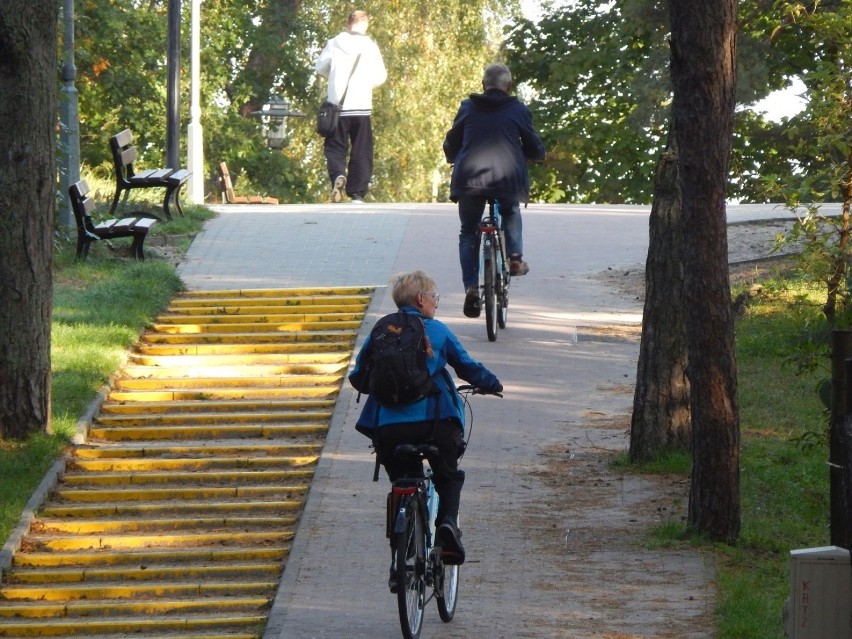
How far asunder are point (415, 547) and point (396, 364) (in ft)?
2.59

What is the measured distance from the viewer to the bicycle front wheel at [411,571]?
668cm

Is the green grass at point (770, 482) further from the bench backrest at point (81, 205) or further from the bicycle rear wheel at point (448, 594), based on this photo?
the bench backrest at point (81, 205)

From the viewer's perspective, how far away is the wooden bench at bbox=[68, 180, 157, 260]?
15.6m

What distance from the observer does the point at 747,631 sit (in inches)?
268

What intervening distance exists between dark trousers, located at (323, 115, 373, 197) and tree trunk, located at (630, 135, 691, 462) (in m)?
10.7

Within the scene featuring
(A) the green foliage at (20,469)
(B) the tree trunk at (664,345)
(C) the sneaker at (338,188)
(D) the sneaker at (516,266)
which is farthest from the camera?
(C) the sneaker at (338,188)

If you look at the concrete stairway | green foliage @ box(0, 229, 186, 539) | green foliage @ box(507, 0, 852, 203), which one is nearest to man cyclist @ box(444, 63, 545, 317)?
the concrete stairway

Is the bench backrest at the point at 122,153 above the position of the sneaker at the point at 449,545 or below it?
above

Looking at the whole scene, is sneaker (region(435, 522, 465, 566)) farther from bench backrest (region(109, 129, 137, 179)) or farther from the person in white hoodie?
the person in white hoodie

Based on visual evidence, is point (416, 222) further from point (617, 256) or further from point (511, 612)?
point (511, 612)

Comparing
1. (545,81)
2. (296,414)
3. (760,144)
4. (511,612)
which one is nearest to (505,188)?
(296,414)

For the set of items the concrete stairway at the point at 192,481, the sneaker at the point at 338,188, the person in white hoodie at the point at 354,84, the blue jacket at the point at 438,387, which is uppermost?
the person in white hoodie at the point at 354,84

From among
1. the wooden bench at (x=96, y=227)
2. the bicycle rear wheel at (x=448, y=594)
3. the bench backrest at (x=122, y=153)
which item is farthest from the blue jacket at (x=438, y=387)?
the bench backrest at (x=122, y=153)

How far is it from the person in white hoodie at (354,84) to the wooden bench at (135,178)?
225cm
